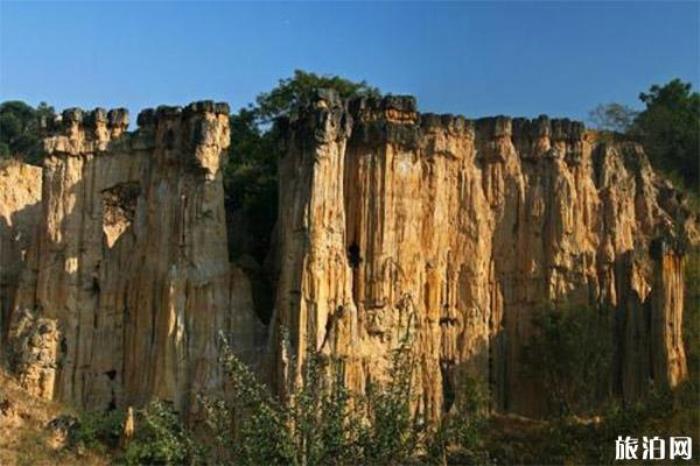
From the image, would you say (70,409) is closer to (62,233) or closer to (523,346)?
(62,233)

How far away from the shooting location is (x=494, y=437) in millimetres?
27531

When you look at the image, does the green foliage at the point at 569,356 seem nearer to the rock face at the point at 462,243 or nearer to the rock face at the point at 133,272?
the rock face at the point at 462,243

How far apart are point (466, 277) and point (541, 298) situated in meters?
2.11

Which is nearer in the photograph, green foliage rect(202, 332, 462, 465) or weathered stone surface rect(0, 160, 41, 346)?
green foliage rect(202, 332, 462, 465)

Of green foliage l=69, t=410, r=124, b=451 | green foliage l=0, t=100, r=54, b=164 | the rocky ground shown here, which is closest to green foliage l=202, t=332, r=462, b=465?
the rocky ground

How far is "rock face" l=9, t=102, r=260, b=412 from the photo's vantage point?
26797 mm

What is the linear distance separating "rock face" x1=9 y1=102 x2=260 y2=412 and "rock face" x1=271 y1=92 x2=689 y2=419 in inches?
67.1

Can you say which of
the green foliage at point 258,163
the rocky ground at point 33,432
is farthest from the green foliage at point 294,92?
the rocky ground at point 33,432

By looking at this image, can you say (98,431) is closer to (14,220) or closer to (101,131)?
(101,131)

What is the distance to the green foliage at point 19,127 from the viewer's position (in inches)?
2178

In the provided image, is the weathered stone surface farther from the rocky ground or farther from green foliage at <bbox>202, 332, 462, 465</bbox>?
green foliage at <bbox>202, 332, 462, 465</bbox>

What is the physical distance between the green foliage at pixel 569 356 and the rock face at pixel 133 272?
703 centimetres

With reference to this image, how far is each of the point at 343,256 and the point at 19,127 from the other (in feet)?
117

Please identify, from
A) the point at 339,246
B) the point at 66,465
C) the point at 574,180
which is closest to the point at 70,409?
the point at 66,465
